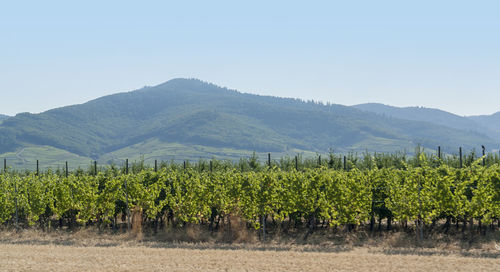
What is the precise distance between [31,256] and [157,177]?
279 inches

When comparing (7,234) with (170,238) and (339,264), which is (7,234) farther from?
(339,264)

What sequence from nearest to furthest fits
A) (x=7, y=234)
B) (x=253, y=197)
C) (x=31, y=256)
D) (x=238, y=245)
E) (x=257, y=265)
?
(x=257, y=265), (x=31, y=256), (x=238, y=245), (x=253, y=197), (x=7, y=234)

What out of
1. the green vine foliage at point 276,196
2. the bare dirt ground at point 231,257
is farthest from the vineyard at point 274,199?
the bare dirt ground at point 231,257

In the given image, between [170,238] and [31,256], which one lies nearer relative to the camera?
[31,256]

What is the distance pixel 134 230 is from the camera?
2303 centimetres

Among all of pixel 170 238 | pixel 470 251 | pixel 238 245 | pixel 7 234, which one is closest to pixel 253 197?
pixel 238 245

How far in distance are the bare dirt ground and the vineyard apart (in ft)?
4.93

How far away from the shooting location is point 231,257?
17.6 m

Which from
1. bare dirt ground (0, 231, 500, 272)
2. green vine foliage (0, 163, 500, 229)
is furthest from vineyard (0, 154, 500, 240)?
bare dirt ground (0, 231, 500, 272)

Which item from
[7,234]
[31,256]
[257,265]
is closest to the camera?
[257,265]

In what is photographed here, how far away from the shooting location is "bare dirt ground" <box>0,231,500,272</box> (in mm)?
15992

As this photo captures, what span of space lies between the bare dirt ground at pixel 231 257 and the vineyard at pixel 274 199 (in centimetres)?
150

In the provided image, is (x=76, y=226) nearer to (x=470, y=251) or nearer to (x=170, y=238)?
(x=170, y=238)

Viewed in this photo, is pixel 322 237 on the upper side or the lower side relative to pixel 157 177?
lower
